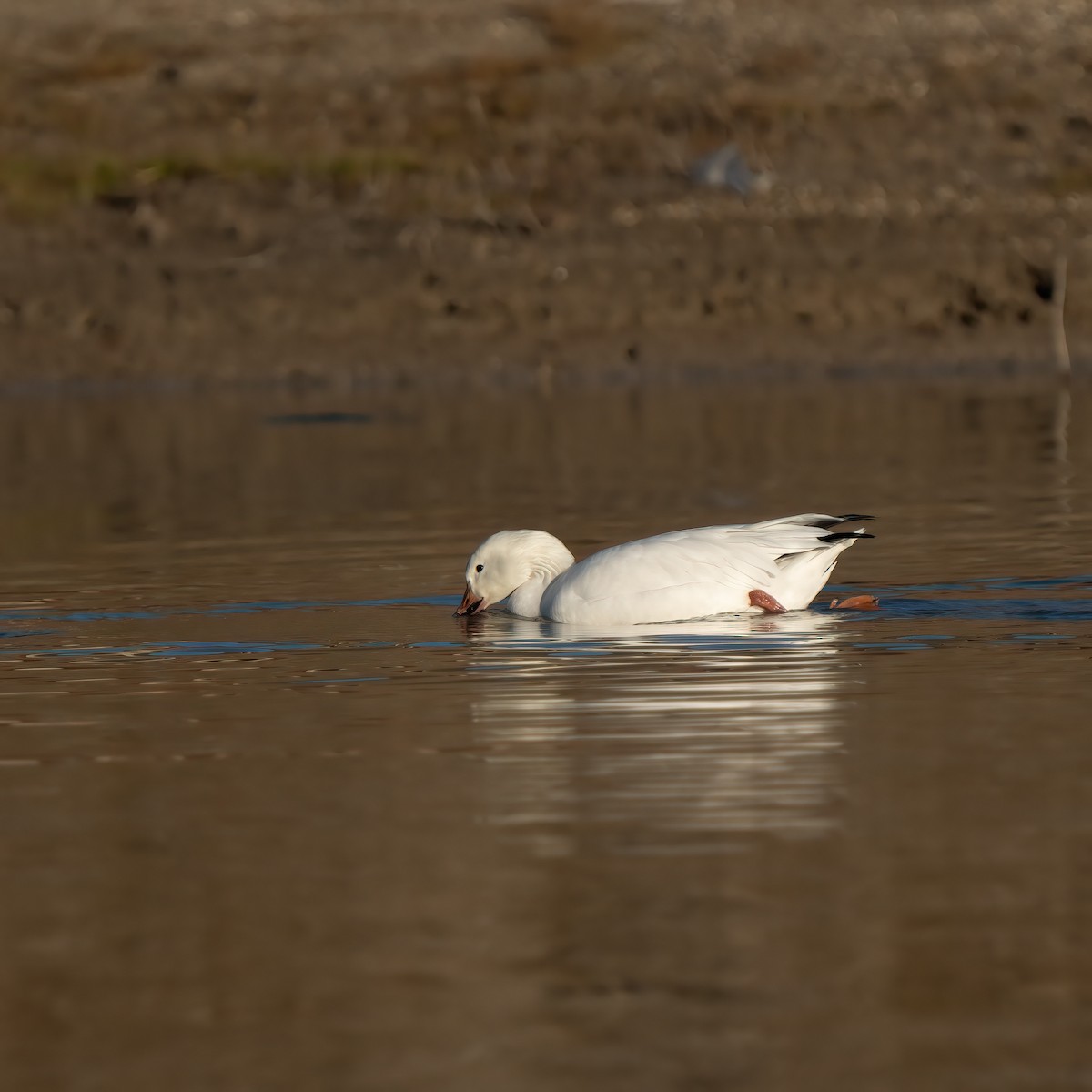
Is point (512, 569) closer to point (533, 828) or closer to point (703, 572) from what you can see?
point (703, 572)

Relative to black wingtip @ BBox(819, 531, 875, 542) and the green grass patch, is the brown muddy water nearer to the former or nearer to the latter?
black wingtip @ BBox(819, 531, 875, 542)

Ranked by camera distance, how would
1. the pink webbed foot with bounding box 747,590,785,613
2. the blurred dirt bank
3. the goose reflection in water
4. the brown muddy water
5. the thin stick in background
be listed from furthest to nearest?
the blurred dirt bank → the thin stick in background → the pink webbed foot with bounding box 747,590,785,613 → the goose reflection in water → the brown muddy water

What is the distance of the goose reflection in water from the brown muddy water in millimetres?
21

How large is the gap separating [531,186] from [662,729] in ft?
68.3

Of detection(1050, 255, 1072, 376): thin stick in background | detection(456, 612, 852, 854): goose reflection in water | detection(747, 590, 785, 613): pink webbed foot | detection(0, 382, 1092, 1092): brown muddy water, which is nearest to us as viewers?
detection(0, 382, 1092, 1092): brown muddy water

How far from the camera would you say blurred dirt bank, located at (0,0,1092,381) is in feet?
82.8

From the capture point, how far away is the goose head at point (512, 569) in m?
10.1

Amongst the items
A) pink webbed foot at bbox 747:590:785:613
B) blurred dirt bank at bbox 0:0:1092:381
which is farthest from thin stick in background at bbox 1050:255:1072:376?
pink webbed foot at bbox 747:590:785:613

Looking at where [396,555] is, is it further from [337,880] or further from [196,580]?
[337,880]

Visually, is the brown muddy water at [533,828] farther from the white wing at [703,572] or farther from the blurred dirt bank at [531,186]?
the blurred dirt bank at [531,186]

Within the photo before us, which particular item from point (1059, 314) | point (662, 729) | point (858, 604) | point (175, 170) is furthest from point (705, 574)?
point (175, 170)

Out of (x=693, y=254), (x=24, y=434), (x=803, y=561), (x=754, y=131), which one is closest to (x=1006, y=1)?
(x=754, y=131)

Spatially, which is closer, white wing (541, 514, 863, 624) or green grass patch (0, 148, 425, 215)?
white wing (541, 514, 863, 624)

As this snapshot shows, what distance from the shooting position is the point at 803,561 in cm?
939
